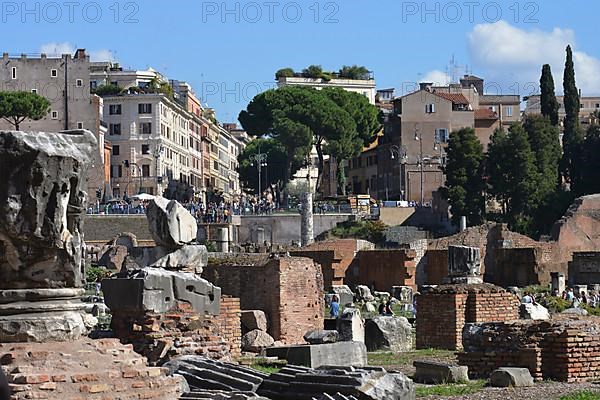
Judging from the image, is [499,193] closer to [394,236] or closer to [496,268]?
[394,236]

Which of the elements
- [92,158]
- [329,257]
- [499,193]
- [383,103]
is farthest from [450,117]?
[92,158]

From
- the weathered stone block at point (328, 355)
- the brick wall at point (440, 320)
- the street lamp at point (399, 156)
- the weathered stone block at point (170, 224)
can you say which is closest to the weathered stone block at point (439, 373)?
the weathered stone block at point (328, 355)

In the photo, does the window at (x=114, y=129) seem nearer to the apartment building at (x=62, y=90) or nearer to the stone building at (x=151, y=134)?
the stone building at (x=151, y=134)

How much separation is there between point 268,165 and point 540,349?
71.8 m

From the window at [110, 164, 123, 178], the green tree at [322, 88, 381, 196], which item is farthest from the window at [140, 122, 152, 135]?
the green tree at [322, 88, 381, 196]

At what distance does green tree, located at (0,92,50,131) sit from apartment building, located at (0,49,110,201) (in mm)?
2246

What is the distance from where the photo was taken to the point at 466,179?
57.4 meters

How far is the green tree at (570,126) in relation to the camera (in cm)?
6544

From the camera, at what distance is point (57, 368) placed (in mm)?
8695

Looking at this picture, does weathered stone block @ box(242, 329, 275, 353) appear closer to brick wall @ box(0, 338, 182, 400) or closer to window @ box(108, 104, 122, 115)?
brick wall @ box(0, 338, 182, 400)

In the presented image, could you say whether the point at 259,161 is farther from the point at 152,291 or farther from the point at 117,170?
the point at 152,291

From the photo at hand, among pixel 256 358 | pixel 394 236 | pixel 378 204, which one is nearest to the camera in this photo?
pixel 256 358

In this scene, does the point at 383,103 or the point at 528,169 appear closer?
the point at 528,169

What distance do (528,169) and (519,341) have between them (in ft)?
144
